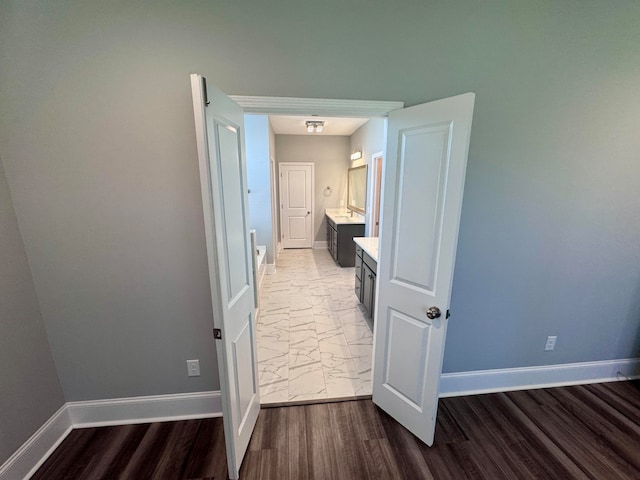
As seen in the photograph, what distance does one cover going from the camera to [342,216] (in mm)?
5832

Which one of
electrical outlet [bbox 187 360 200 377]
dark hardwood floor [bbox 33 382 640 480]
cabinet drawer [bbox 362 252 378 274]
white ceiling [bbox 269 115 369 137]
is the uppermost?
white ceiling [bbox 269 115 369 137]

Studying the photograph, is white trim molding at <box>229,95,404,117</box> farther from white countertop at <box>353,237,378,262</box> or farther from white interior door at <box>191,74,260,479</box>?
white countertop at <box>353,237,378,262</box>

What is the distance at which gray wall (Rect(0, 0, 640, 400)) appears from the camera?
1393mm

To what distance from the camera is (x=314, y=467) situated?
5.04ft

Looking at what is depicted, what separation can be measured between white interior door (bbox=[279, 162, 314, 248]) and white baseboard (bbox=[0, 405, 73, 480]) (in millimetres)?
5004

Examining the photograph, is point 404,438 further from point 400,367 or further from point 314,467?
point 314,467

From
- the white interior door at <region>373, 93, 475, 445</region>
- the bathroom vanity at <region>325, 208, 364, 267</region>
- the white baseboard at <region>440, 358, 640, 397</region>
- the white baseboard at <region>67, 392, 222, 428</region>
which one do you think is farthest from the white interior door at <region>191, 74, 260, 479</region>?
the bathroom vanity at <region>325, 208, 364, 267</region>

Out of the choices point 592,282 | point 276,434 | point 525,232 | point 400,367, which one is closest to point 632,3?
point 525,232

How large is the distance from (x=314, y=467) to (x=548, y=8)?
305 centimetres

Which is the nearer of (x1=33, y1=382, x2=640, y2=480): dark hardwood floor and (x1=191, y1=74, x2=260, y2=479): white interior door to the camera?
(x1=191, y1=74, x2=260, y2=479): white interior door

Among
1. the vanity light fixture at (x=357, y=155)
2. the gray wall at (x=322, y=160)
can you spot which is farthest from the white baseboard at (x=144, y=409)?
the gray wall at (x=322, y=160)

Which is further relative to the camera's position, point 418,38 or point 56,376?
point 56,376

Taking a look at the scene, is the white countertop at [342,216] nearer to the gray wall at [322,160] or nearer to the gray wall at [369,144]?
the gray wall at [322,160]

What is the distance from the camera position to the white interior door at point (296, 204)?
621 cm
